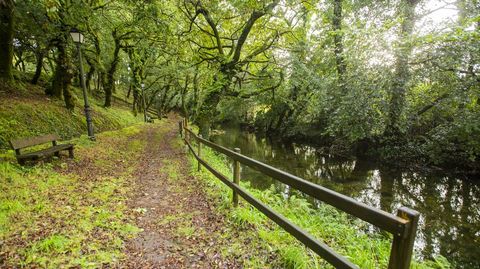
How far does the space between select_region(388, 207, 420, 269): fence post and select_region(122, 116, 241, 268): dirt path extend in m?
2.07

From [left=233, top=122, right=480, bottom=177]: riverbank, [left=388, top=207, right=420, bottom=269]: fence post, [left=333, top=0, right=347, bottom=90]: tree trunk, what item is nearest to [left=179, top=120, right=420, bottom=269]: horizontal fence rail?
[left=388, top=207, right=420, bottom=269]: fence post

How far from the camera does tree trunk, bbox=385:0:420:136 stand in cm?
1138

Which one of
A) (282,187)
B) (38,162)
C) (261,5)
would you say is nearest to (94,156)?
(38,162)

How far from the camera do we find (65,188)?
20.6ft

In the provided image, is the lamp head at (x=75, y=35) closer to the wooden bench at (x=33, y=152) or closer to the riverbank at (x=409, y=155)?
the wooden bench at (x=33, y=152)

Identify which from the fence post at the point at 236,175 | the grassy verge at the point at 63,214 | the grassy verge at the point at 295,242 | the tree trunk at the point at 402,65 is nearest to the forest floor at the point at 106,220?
the grassy verge at the point at 63,214

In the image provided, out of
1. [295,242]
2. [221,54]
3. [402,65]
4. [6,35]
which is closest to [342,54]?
[402,65]

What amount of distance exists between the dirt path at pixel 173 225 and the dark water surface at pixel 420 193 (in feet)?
13.2

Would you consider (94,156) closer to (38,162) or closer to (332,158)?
(38,162)

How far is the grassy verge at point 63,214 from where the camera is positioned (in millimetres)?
3516

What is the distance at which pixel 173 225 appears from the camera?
4.75 meters

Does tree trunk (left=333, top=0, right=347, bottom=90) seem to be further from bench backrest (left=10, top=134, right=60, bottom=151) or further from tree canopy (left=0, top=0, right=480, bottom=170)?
bench backrest (left=10, top=134, right=60, bottom=151)

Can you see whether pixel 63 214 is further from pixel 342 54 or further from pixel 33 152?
pixel 342 54

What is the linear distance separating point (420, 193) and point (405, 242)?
10437 millimetres
